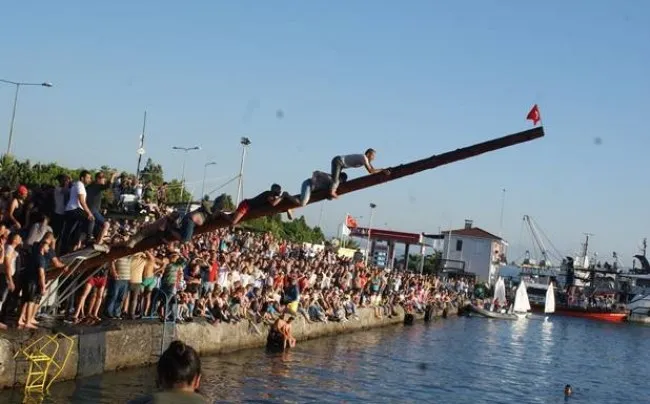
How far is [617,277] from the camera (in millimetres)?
99125

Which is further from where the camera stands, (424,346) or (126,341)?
(424,346)

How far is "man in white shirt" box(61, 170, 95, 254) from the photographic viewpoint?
15.9 m

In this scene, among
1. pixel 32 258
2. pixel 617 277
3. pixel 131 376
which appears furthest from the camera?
pixel 617 277

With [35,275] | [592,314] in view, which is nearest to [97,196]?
[35,275]

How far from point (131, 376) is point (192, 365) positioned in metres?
14.3

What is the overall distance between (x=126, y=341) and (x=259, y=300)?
8.46 m

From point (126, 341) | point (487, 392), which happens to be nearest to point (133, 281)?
point (126, 341)

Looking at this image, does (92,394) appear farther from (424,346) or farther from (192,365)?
(424,346)

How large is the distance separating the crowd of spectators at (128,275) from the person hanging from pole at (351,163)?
367cm

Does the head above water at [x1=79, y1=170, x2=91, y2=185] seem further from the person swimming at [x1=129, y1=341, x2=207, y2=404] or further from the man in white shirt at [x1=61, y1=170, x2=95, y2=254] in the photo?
the person swimming at [x1=129, y1=341, x2=207, y2=404]

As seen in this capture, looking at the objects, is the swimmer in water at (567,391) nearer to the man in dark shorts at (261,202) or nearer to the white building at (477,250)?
the man in dark shorts at (261,202)

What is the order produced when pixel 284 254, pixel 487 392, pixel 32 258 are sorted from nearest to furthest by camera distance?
pixel 32 258 → pixel 487 392 → pixel 284 254

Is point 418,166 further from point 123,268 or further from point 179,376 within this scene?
point 179,376

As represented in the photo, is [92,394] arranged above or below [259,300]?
below
